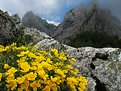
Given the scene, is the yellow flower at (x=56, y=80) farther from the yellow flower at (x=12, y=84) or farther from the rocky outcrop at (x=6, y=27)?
the rocky outcrop at (x=6, y=27)

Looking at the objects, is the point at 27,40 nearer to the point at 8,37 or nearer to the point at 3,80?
the point at 8,37

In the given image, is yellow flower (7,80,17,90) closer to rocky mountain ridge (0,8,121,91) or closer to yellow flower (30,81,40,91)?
yellow flower (30,81,40,91)

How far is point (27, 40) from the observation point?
11.0 meters

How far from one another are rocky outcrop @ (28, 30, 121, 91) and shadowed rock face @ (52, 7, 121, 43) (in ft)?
280

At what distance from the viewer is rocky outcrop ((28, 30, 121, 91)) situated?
983 centimetres

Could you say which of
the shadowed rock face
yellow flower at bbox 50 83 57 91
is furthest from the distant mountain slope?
yellow flower at bbox 50 83 57 91

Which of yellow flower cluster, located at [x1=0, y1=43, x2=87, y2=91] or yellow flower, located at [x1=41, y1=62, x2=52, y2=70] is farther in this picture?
yellow flower, located at [x1=41, y1=62, x2=52, y2=70]

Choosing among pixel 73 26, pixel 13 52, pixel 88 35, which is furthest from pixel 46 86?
pixel 73 26

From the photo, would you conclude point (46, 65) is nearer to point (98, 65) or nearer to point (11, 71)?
point (11, 71)

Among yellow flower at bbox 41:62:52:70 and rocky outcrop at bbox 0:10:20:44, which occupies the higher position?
rocky outcrop at bbox 0:10:20:44

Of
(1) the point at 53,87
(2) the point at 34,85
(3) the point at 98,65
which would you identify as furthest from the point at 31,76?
(3) the point at 98,65

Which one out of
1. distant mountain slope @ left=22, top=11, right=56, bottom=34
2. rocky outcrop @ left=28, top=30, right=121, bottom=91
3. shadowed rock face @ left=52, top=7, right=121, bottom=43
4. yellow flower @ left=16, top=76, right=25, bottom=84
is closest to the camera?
yellow flower @ left=16, top=76, right=25, bottom=84

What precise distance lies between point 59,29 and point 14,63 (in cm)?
10209

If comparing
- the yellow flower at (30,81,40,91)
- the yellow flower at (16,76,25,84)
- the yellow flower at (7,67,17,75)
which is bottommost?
the yellow flower at (30,81,40,91)
